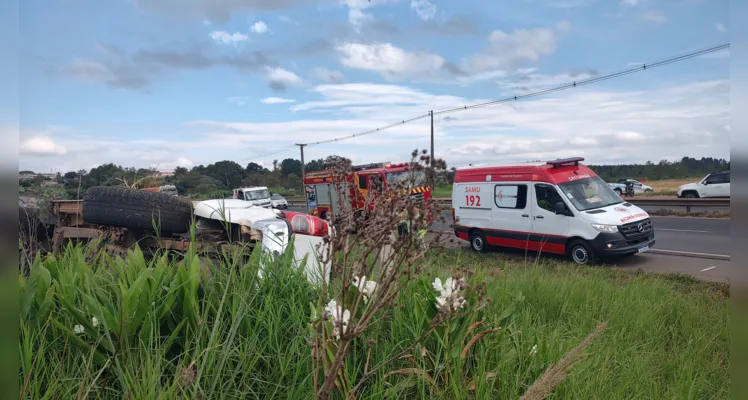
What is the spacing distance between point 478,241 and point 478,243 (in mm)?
60

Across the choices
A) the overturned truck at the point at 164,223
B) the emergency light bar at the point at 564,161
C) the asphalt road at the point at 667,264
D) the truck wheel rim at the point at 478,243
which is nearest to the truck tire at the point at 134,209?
the overturned truck at the point at 164,223

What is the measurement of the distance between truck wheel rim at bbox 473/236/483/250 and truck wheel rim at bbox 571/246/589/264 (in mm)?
2690

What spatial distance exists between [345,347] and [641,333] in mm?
3607

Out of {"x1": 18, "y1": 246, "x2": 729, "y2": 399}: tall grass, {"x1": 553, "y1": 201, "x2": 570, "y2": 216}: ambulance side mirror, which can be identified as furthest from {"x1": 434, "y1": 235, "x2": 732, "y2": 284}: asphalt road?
{"x1": 18, "y1": 246, "x2": 729, "y2": 399}: tall grass

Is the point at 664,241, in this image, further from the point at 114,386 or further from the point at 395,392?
the point at 114,386

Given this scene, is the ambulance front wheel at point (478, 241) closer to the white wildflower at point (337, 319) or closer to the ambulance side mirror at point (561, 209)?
the ambulance side mirror at point (561, 209)

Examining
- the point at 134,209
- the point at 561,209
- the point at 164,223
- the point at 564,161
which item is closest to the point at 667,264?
the point at 561,209

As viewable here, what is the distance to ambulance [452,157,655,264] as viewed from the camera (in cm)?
1097

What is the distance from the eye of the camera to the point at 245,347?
2791 millimetres

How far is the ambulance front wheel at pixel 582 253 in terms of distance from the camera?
11.0 meters

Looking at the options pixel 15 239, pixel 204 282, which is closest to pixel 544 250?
pixel 204 282

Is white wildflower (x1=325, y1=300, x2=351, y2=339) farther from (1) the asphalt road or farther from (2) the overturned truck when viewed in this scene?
(1) the asphalt road

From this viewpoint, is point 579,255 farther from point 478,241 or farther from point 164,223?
point 164,223

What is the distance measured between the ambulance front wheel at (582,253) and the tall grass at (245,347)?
713 cm
